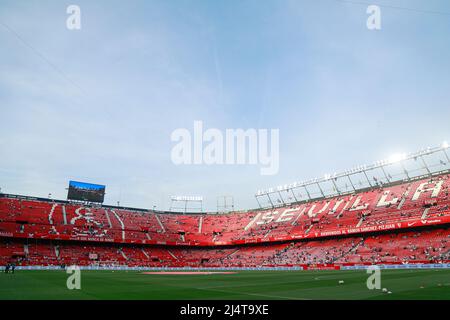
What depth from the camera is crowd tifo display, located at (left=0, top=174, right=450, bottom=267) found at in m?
59.8

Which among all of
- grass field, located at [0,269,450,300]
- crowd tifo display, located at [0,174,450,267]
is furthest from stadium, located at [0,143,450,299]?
grass field, located at [0,269,450,300]

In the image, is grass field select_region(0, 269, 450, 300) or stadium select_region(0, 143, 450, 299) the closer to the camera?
grass field select_region(0, 269, 450, 300)

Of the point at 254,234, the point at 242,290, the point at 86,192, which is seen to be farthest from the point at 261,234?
the point at 242,290

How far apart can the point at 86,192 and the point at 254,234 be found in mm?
48533

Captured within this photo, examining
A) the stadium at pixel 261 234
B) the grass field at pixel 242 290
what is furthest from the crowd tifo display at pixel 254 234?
the grass field at pixel 242 290

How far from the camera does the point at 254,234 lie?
297 feet

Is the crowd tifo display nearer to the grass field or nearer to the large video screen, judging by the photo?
the large video screen

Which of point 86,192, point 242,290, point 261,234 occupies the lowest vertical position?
point 242,290

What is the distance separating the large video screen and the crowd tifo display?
295cm

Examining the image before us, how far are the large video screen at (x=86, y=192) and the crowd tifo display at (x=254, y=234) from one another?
295 centimetres

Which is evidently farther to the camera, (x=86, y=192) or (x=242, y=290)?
(x=86, y=192)

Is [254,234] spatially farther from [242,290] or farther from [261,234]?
[242,290]

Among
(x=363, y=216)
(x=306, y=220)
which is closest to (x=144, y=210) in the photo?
(x=306, y=220)

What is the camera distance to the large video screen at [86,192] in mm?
91562
